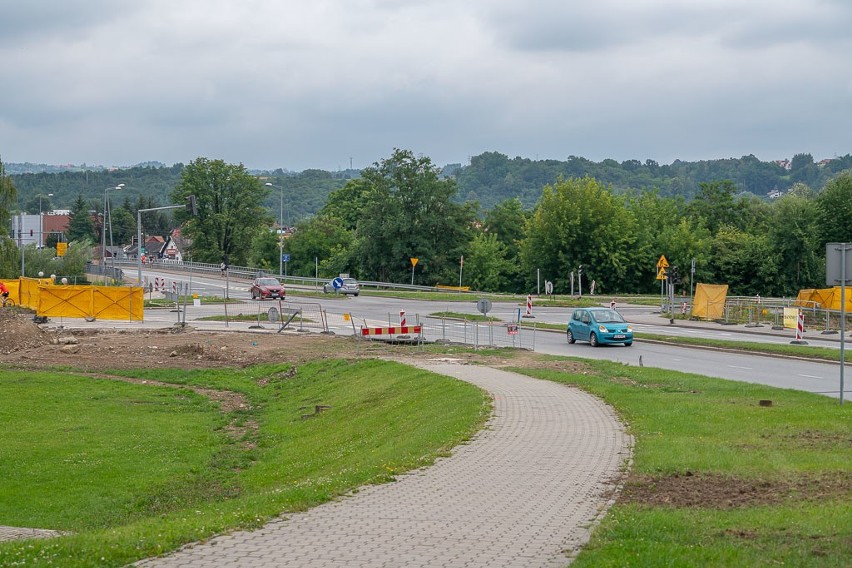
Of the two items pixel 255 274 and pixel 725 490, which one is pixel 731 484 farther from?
pixel 255 274

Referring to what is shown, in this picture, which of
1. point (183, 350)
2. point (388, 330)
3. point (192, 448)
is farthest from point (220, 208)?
point (192, 448)

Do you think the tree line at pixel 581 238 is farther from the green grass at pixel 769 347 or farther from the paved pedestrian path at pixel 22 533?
the paved pedestrian path at pixel 22 533

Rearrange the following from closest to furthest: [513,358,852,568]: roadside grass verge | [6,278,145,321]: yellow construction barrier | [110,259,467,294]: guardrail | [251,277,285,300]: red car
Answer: [513,358,852,568]: roadside grass verge
[6,278,145,321]: yellow construction barrier
[251,277,285,300]: red car
[110,259,467,294]: guardrail

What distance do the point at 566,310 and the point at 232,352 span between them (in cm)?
2945

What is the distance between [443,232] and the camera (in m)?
98.5

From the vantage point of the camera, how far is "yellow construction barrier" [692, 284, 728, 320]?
54594 millimetres

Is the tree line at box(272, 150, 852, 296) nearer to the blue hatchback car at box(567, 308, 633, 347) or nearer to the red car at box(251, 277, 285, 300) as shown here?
the red car at box(251, 277, 285, 300)

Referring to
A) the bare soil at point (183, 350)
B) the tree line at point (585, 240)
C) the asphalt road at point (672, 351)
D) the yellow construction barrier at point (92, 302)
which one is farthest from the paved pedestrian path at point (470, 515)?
the tree line at point (585, 240)

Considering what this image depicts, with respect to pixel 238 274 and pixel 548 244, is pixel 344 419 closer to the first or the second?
pixel 548 244

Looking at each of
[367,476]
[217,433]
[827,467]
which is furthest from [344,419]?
[827,467]

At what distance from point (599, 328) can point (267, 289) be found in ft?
120

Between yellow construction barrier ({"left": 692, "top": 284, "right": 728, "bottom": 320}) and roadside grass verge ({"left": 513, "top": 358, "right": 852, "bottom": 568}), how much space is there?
3441 cm

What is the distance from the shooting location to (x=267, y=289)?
70.8 m

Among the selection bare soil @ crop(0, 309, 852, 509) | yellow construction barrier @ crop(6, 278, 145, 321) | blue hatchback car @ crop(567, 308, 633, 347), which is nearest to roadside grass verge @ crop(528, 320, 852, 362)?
blue hatchback car @ crop(567, 308, 633, 347)
